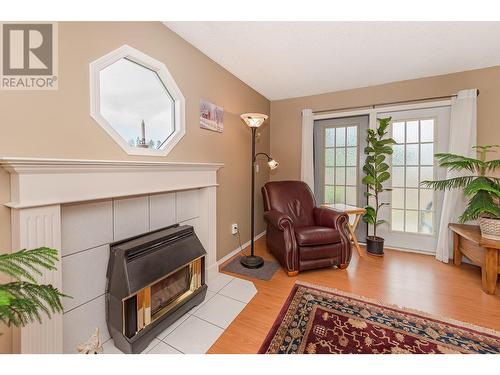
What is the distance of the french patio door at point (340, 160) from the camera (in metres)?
3.26

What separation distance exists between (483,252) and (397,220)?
1059mm

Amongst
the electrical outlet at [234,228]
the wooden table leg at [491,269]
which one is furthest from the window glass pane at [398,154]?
the electrical outlet at [234,228]

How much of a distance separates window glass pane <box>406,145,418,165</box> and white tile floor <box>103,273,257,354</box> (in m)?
2.68

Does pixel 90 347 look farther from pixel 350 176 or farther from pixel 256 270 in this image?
pixel 350 176

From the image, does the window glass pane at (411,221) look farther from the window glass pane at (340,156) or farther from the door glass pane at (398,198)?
the window glass pane at (340,156)

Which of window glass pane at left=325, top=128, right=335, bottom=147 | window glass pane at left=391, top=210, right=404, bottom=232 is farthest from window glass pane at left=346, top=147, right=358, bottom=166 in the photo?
window glass pane at left=391, top=210, right=404, bottom=232

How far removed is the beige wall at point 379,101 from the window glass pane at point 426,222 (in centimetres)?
103

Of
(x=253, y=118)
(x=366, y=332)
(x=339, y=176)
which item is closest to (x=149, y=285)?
(x=366, y=332)

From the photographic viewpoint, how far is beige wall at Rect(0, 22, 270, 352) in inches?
41.7

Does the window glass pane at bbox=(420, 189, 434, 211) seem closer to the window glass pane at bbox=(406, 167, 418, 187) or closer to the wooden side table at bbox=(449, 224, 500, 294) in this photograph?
the window glass pane at bbox=(406, 167, 418, 187)

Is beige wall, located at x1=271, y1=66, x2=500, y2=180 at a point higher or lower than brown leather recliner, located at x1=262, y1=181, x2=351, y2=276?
higher

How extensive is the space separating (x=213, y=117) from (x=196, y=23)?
2.71 feet

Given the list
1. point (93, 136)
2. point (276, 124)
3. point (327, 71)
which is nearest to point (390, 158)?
point (327, 71)

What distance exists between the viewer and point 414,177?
117 inches
